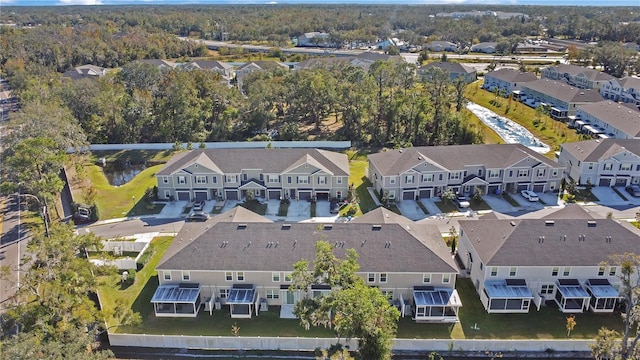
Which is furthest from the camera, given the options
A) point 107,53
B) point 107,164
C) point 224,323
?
point 107,53

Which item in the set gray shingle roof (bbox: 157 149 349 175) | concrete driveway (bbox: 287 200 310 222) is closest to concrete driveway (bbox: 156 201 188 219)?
gray shingle roof (bbox: 157 149 349 175)

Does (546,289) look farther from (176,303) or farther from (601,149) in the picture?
(601,149)

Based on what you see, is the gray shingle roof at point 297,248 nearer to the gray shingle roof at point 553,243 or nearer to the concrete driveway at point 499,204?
the gray shingle roof at point 553,243

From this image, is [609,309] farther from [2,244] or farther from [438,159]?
[2,244]

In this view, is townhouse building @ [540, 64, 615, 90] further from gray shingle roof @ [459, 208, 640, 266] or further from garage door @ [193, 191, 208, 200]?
garage door @ [193, 191, 208, 200]

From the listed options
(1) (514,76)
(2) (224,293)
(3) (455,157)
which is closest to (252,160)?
(2) (224,293)

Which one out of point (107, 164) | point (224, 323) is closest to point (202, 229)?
point (224, 323)
